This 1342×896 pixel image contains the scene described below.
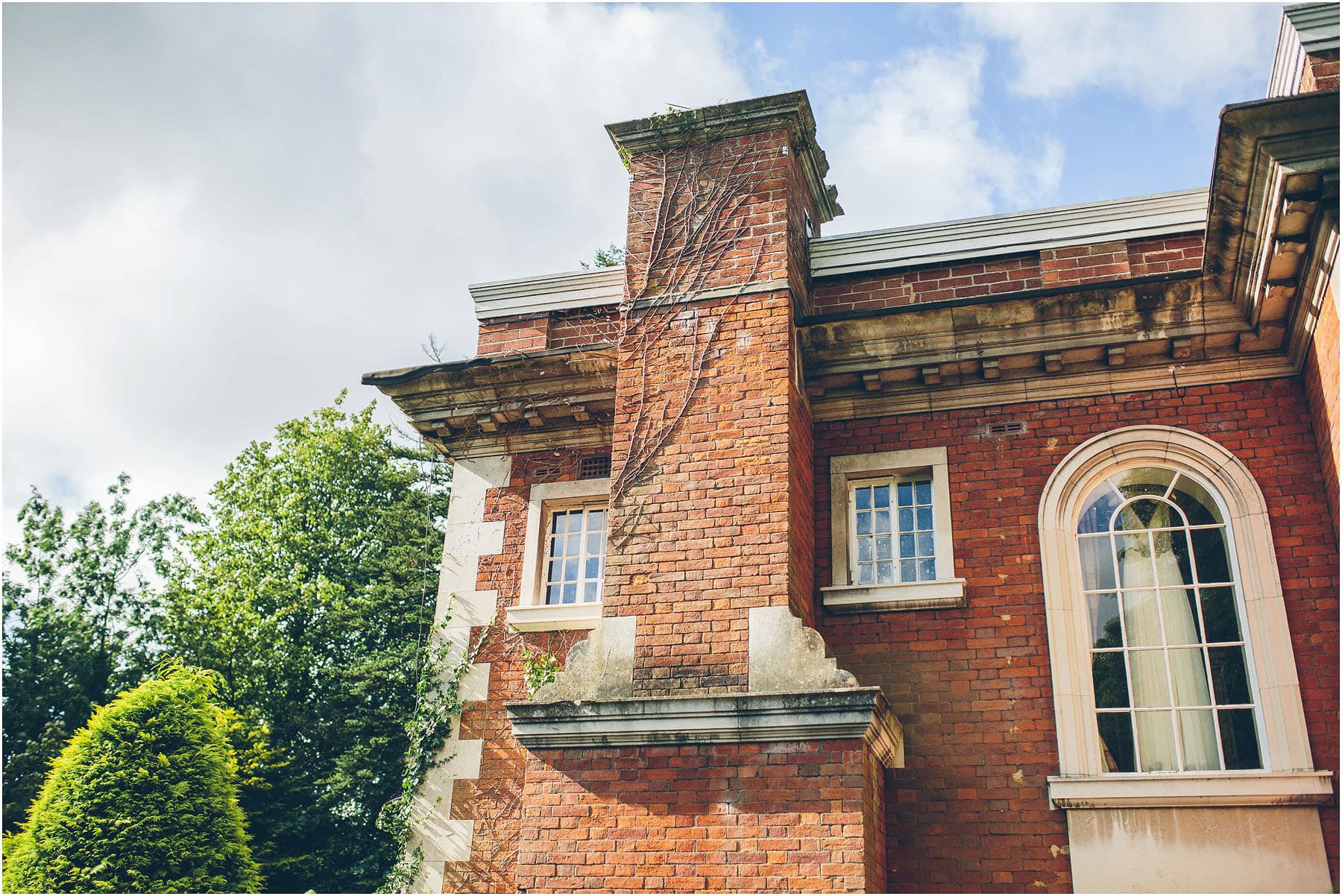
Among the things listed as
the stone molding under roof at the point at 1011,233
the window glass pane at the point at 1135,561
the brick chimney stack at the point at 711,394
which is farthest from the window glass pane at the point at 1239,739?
the stone molding under roof at the point at 1011,233

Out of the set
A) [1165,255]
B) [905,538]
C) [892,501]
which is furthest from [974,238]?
[905,538]

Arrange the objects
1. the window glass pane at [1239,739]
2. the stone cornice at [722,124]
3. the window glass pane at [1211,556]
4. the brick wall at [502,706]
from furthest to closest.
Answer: the stone cornice at [722,124], the brick wall at [502,706], the window glass pane at [1211,556], the window glass pane at [1239,739]

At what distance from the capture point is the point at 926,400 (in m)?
8.87

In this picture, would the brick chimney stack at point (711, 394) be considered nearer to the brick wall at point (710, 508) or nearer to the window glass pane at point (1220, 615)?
the brick wall at point (710, 508)

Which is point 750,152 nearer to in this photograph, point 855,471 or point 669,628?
point 855,471

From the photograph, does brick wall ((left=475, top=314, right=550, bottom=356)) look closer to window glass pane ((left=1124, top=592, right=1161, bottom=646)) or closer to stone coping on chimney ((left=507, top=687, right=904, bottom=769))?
Result: stone coping on chimney ((left=507, top=687, right=904, bottom=769))

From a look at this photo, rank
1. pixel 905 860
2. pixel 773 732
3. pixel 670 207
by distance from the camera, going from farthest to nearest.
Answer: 1. pixel 670 207
2. pixel 905 860
3. pixel 773 732

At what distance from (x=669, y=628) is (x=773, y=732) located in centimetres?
116

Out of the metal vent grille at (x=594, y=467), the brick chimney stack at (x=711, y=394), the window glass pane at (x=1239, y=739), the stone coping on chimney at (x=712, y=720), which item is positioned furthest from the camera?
the metal vent grille at (x=594, y=467)

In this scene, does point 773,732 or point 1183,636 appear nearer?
point 773,732

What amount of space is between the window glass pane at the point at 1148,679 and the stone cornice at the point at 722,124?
16.7ft

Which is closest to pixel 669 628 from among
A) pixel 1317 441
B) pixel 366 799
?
pixel 1317 441

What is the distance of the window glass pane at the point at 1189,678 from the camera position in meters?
7.41

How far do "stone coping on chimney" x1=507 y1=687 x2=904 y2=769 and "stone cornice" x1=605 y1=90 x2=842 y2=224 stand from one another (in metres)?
5.00
